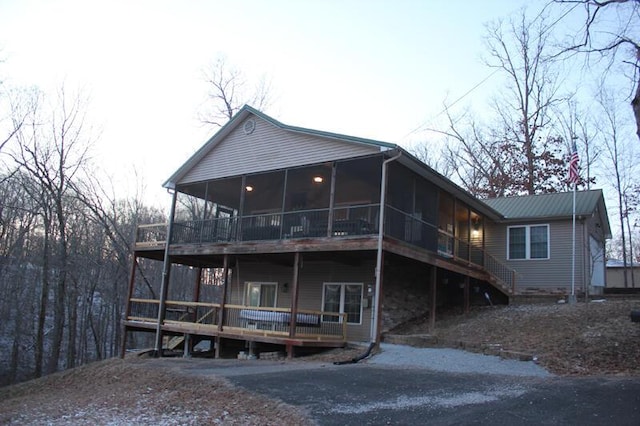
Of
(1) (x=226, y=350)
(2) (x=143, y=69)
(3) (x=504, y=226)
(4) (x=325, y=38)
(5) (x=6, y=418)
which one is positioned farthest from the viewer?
(3) (x=504, y=226)

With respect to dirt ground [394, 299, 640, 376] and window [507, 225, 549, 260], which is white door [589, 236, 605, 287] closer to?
window [507, 225, 549, 260]

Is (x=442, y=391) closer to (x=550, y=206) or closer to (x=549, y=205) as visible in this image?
(x=550, y=206)

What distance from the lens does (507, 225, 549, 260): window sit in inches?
792

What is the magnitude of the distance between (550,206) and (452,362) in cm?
1158

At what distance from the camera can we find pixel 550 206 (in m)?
20.4

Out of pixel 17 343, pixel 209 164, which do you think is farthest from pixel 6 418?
pixel 17 343

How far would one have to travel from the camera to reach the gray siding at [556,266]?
62.8ft

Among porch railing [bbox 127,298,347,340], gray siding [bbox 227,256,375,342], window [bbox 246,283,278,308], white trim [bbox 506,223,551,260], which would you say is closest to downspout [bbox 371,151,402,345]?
porch railing [bbox 127,298,347,340]

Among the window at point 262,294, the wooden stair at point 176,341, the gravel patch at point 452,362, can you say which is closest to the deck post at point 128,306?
the wooden stair at point 176,341

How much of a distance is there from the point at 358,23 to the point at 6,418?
12.3 metres

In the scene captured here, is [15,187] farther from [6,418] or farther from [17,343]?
[6,418]

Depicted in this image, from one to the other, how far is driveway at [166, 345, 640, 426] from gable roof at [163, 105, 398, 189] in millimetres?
5783

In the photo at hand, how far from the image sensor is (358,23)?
14461 mm

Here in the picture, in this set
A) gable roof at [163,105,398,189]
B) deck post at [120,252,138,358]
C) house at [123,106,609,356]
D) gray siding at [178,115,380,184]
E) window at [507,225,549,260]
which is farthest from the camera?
window at [507,225,549,260]
